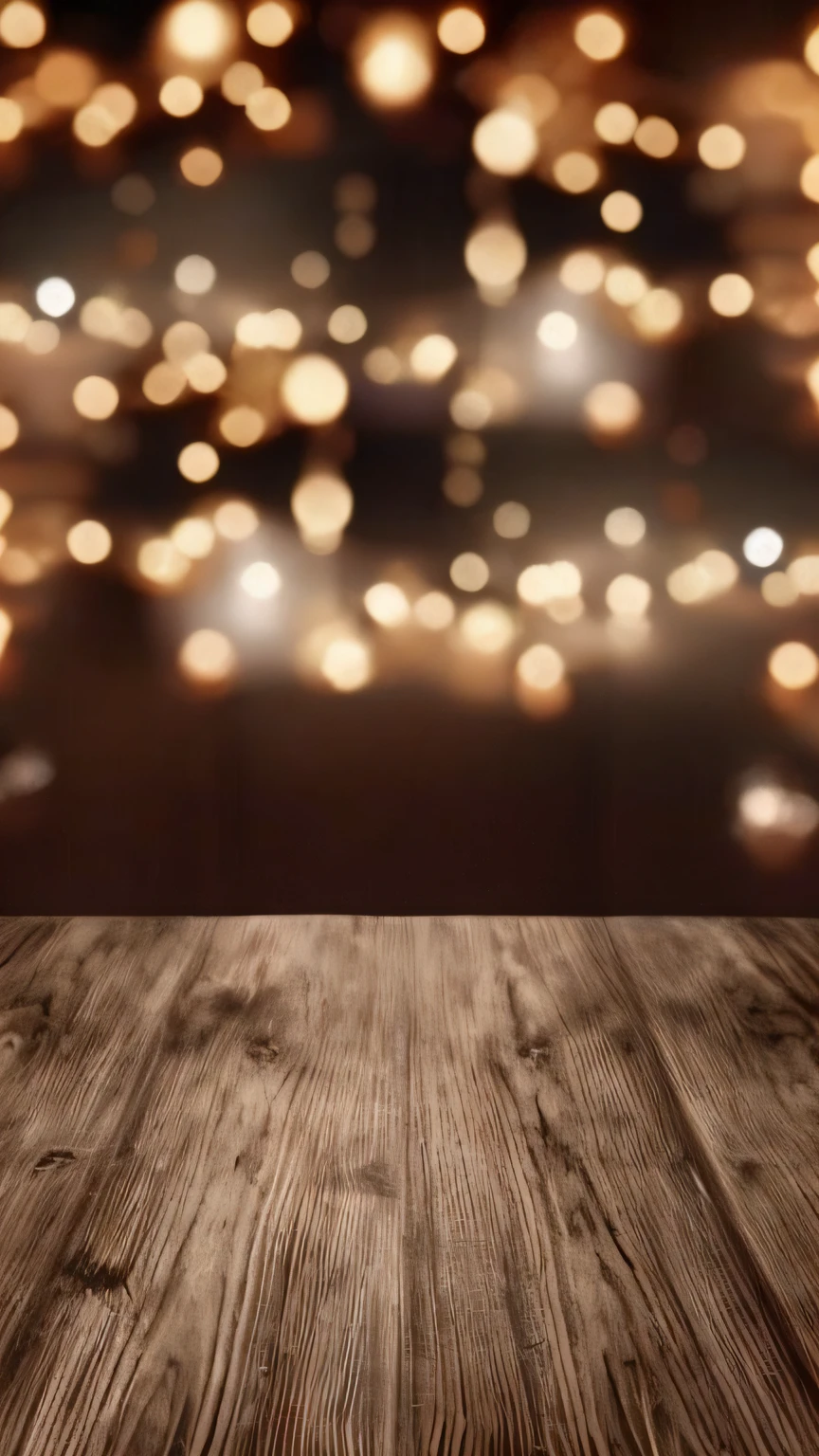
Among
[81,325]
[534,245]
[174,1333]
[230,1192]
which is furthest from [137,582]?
[174,1333]

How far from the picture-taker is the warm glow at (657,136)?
1548mm

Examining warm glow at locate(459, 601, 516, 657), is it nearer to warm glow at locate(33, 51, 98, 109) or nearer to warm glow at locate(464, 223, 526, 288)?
warm glow at locate(464, 223, 526, 288)

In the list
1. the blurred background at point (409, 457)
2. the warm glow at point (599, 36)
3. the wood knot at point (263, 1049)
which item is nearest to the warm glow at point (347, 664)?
the blurred background at point (409, 457)

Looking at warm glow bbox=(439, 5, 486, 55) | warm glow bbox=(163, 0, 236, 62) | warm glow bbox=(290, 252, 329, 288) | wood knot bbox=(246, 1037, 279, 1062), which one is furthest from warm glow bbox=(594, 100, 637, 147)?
wood knot bbox=(246, 1037, 279, 1062)

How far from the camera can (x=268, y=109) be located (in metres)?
1.55

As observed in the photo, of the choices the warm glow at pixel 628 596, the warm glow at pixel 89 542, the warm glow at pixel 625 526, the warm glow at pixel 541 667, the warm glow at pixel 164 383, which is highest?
the warm glow at pixel 164 383

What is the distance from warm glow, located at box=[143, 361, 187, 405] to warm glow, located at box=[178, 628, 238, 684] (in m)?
0.36

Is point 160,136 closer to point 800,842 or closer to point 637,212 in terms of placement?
point 637,212

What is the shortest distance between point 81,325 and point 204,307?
19 centimetres

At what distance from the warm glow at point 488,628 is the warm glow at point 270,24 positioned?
0.88 meters

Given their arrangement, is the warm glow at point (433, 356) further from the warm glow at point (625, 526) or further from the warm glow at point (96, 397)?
the warm glow at point (96, 397)

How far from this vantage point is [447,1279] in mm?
993

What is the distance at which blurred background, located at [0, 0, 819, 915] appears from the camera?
60.7 inches

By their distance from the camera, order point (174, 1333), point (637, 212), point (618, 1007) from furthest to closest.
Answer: point (637, 212)
point (618, 1007)
point (174, 1333)
